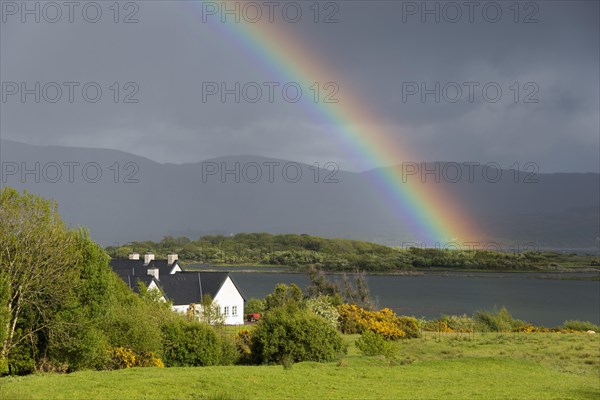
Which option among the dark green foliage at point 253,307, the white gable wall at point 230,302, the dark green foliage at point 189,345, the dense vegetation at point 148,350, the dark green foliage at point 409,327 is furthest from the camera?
the dark green foliage at point 253,307

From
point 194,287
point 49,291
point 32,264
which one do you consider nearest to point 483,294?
point 194,287

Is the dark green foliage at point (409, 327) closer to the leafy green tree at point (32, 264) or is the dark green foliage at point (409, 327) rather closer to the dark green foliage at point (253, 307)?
the dark green foliage at point (253, 307)

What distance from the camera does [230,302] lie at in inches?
2179

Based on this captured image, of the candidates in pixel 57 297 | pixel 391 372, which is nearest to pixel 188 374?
pixel 57 297

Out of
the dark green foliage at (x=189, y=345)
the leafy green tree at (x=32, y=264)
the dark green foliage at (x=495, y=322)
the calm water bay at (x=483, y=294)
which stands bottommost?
the calm water bay at (x=483, y=294)

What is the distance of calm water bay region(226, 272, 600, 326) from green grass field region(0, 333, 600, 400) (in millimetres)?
42877

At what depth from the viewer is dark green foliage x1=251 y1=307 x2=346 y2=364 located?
27.8 metres

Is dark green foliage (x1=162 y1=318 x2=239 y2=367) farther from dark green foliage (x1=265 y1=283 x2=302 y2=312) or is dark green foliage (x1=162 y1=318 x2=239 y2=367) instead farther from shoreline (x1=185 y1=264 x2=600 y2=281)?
shoreline (x1=185 y1=264 x2=600 y2=281)

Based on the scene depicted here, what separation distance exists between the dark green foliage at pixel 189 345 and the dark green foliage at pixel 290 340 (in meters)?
1.89

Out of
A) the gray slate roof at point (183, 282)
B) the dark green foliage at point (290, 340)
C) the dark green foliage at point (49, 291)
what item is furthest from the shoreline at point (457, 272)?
the dark green foliage at point (49, 291)

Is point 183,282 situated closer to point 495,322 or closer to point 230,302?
point 230,302

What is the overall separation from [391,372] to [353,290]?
45265 millimetres

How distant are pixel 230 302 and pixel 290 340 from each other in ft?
92.2

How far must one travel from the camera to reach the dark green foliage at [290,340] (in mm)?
27828
